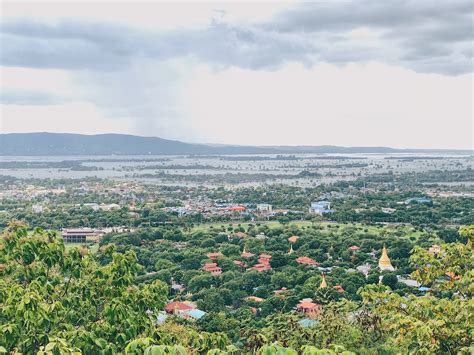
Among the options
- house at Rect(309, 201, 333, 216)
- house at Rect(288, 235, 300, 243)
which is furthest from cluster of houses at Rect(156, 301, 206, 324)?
house at Rect(309, 201, 333, 216)

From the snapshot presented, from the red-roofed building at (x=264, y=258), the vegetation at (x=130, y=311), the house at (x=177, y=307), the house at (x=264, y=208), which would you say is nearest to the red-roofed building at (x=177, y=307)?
the house at (x=177, y=307)

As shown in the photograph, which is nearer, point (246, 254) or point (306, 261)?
point (306, 261)

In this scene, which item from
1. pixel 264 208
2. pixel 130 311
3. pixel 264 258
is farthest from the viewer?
pixel 264 208

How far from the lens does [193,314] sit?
55.8 ft

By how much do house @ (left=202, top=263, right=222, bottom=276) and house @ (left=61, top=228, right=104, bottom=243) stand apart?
1101 centimetres

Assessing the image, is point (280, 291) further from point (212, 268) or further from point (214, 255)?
point (214, 255)

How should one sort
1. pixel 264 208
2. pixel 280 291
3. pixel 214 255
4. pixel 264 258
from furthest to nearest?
pixel 264 208
pixel 214 255
pixel 264 258
pixel 280 291

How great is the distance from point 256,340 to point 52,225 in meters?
36.2

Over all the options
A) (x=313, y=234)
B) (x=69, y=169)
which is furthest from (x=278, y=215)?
(x=69, y=169)

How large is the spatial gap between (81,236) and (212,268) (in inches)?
507

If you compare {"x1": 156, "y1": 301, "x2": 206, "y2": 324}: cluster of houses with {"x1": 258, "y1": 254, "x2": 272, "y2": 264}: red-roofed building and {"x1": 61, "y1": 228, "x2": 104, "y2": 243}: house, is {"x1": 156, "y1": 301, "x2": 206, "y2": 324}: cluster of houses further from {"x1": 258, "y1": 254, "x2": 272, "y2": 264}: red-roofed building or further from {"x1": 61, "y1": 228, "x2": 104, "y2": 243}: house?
{"x1": 61, "y1": 228, "x2": 104, "y2": 243}: house

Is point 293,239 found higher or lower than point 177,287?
higher

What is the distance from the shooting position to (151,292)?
18.7ft

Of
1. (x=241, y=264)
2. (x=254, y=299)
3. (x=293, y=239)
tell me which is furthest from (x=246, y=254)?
(x=254, y=299)
